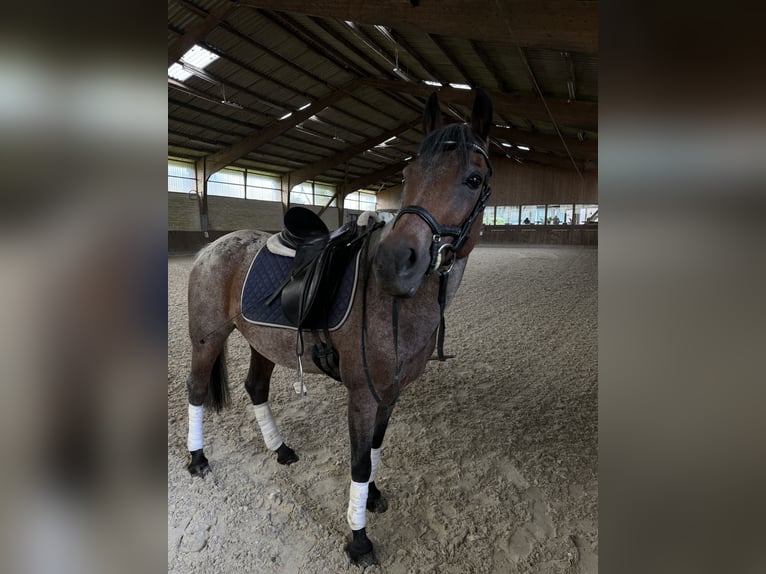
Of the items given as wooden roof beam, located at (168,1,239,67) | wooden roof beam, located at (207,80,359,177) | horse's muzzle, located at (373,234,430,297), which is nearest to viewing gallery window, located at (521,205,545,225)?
wooden roof beam, located at (207,80,359,177)

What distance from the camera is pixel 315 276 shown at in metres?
1.73

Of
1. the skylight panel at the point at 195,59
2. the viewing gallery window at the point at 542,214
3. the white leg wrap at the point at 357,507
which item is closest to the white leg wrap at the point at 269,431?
the white leg wrap at the point at 357,507

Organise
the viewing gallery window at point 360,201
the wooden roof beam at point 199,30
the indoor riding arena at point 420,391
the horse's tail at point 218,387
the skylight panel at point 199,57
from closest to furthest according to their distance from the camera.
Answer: the indoor riding arena at point 420,391 → the horse's tail at point 218,387 → the wooden roof beam at point 199,30 → the skylight panel at point 199,57 → the viewing gallery window at point 360,201

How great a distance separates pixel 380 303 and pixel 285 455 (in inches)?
52.2

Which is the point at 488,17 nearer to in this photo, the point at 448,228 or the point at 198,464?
the point at 448,228

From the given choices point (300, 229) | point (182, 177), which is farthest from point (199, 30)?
point (182, 177)

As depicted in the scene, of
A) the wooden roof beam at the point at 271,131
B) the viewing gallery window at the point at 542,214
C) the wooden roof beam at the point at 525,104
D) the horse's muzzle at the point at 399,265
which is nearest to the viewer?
the horse's muzzle at the point at 399,265

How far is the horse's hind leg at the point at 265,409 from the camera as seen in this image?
236 centimetres

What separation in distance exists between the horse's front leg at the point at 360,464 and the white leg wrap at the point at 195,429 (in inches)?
42.5

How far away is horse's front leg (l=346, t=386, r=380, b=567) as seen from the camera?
5.47 ft

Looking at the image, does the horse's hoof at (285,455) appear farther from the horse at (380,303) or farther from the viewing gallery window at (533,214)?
the viewing gallery window at (533,214)

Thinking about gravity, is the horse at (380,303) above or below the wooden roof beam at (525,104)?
below
